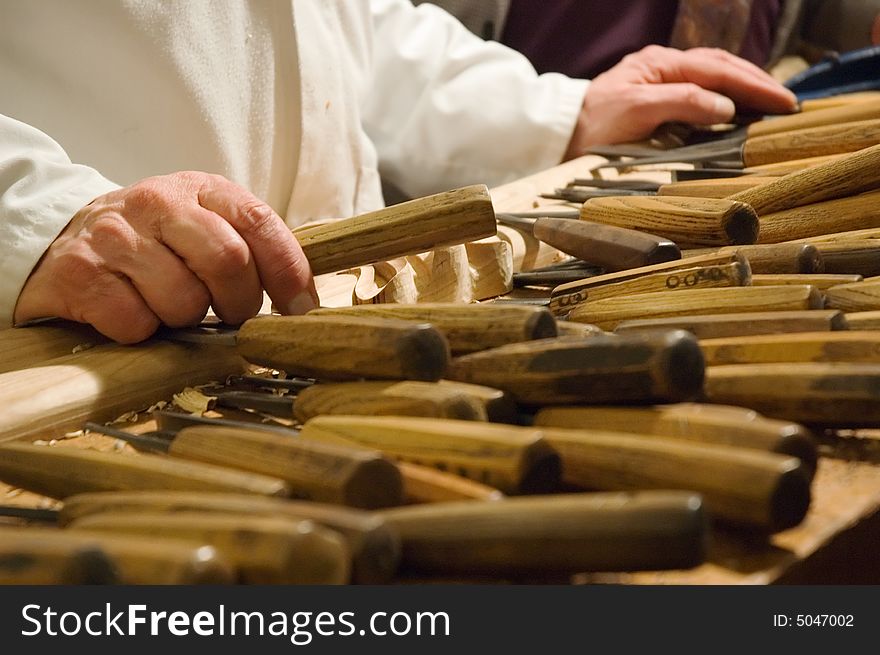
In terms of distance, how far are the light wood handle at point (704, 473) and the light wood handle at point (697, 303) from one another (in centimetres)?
25

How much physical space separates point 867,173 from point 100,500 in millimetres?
883

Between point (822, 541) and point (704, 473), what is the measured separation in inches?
3.4

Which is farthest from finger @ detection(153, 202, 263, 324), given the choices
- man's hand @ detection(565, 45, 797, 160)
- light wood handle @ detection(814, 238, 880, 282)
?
man's hand @ detection(565, 45, 797, 160)

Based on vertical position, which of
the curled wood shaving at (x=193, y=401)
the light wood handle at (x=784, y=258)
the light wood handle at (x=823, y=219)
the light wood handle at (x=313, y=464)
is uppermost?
the light wood handle at (x=823, y=219)

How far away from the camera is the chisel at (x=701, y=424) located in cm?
62

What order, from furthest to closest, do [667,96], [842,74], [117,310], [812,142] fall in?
[842,74], [667,96], [812,142], [117,310]

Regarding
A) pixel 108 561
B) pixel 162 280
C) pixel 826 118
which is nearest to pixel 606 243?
pixel 162 280

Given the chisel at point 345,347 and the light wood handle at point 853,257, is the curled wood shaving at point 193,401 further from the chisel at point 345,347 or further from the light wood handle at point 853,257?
the light wood handle at point 853,257

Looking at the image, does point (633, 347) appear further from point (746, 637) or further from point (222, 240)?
point (222, 240)

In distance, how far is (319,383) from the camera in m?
0.83

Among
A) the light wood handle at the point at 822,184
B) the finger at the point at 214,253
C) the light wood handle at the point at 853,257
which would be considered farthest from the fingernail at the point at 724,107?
the finger at the point at 214,253

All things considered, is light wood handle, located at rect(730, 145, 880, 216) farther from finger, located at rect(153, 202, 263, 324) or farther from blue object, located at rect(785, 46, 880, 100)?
blue object, located at rect(785, 46, 880, 100)

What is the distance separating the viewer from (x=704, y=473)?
591 mm

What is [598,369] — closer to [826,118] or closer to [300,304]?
[300,304]
